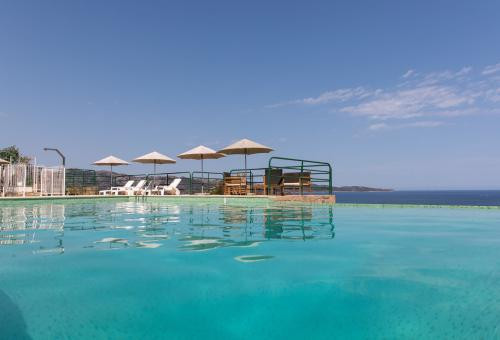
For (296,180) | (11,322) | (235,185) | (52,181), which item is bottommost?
(11,322)

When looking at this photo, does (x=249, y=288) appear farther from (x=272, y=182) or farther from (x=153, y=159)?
(x=153, y=159)

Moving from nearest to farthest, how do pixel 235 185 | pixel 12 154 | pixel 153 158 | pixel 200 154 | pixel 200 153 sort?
1. pixel 235 185
2. pixel 200 153
3. pixel 200 154
4. pixel 153 158
5. pixel 12 154

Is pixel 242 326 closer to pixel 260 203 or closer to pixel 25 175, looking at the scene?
→ pixel 260 203

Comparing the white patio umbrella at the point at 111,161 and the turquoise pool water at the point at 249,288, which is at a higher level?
the white patio umbrella at the point at 111,161

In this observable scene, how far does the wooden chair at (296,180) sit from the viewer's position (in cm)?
1148

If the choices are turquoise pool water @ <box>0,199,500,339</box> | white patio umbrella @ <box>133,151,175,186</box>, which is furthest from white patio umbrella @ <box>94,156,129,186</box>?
turquoise pool water @ <box>0,199,500,339</box>

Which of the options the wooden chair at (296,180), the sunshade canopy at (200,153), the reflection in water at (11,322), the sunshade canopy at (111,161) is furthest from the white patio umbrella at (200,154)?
the reflection in water at (11,322)

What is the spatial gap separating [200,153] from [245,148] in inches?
111

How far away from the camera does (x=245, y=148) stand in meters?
14.5

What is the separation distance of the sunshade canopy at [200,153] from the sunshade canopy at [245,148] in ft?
4.96

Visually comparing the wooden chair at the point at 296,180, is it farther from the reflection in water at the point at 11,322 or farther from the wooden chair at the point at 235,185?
the reflection in water at the point at 11,322

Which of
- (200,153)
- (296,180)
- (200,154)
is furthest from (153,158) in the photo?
(296,180)

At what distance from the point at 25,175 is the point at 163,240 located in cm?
1322

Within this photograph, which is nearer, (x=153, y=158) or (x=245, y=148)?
(x=245, y=148)
